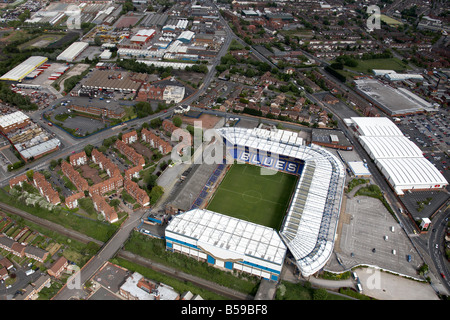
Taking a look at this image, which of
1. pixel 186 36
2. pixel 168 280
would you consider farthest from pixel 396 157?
pixel 186 36

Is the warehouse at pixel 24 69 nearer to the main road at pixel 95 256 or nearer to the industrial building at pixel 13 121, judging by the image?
the industrial building at pixel 13 121

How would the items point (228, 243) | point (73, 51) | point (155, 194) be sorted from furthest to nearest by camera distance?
point (73, 51) < point (155, 194) < point (228, 243)

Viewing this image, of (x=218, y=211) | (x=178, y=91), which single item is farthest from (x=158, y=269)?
(x=178, y=91)

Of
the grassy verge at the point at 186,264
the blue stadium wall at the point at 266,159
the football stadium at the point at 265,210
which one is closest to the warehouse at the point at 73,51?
the football stadium at the point at 265,210

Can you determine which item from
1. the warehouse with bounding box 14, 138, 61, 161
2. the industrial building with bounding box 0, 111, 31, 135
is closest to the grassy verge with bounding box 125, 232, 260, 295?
the warehouse with bounding box 14, 138, 61, 161

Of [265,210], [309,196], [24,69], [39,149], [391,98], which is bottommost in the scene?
[39,149]

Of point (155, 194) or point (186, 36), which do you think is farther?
point (186, 36)

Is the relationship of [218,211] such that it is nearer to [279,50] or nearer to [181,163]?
[181,163]

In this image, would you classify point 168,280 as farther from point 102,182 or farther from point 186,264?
point 102,182
